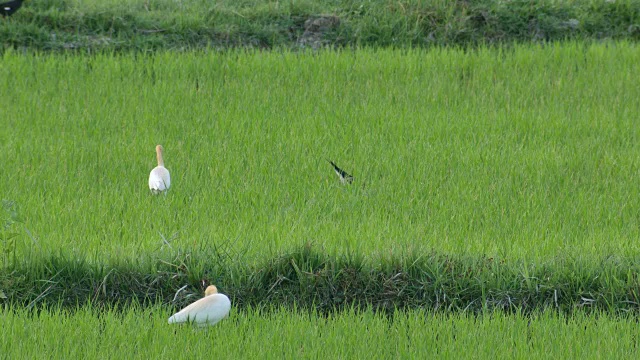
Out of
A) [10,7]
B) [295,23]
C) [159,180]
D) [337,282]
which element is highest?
[10,7]

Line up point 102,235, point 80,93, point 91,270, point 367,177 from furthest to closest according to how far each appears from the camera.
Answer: point 80,93 → point 367,177 → point 102,235 → point 91,270

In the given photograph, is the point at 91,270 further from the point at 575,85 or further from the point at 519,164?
the point at 575,85

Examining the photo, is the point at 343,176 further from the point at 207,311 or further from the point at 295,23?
the point at 295,23

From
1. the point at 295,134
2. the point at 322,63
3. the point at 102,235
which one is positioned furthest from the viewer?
the point at 322,63

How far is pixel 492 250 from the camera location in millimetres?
5156

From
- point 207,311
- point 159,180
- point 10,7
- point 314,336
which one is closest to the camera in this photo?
point 207,311

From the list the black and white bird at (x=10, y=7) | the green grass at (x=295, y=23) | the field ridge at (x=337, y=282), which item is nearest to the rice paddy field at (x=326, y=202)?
the field ridge at (x=337, y=282)

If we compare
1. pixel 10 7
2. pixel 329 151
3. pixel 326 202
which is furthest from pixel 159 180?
pixel 10 7

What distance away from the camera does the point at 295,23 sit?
9.33m

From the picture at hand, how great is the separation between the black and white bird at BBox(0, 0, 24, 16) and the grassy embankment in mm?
839

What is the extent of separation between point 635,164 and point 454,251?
6.47 feet

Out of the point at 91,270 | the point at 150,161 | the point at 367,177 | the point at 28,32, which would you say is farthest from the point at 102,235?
the point at 28,32

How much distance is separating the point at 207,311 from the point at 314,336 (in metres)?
0.46

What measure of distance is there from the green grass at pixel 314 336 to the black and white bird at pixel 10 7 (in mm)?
4803
